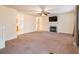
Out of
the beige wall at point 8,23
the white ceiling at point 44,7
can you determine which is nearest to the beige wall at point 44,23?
the white ceiling at point 44,7

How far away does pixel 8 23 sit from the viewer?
1.96m

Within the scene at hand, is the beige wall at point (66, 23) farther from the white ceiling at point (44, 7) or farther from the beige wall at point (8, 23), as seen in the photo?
the beige wall at point (8, 23)

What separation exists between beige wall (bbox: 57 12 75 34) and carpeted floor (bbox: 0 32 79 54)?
11cm

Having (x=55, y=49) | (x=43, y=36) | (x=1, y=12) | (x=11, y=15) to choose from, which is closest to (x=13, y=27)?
(x=11, y=15)

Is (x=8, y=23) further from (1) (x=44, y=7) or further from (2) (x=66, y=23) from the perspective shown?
(2) (x=66, y=23)

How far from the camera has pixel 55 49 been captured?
A: 6.70 feet

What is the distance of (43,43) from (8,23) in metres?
0.89

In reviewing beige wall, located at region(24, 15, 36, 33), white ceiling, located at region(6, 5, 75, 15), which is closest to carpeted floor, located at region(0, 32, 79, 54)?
beige wall, located at region(24, 15, 36, 33)

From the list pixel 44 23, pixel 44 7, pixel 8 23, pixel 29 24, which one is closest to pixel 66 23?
pixel 44 23

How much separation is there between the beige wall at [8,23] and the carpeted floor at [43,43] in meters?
0.12

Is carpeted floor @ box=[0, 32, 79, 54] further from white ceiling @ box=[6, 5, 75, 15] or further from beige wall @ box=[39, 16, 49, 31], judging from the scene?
white ceiling @ box=[6, 5, 75, 15]

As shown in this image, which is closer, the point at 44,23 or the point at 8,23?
the point at 8,23

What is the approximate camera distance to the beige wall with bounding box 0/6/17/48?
184 cm
